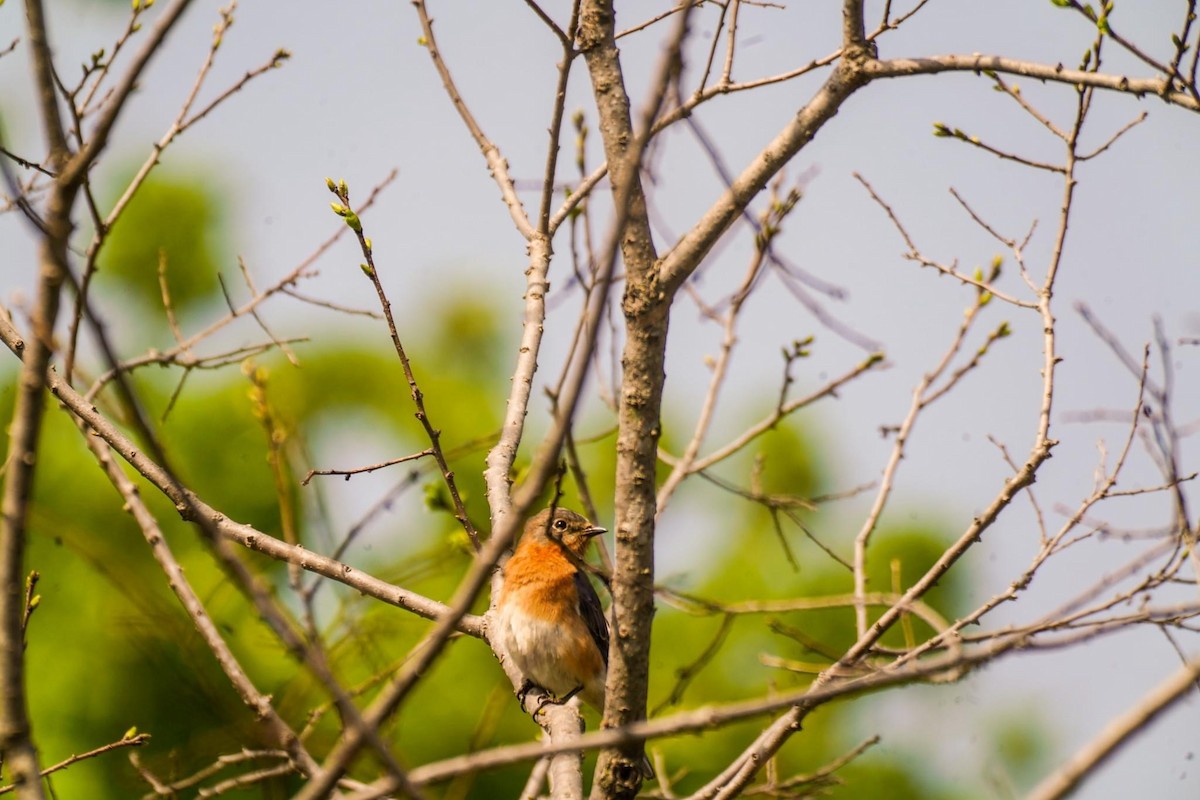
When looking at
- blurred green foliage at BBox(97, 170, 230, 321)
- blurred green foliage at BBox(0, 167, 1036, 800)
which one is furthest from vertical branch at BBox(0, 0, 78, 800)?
blurred green foliage at BBox(97, 170, 230, 321)

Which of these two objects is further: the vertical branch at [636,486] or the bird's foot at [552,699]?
the bird's foot at [552,699]

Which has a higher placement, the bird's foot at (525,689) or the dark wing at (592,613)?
the dark wing at (592,613)

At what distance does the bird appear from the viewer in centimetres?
545

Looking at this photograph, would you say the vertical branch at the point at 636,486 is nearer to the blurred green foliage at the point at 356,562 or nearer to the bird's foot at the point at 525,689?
the bird's foot at the point at 525,689

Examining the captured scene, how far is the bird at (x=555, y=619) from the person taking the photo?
545cm

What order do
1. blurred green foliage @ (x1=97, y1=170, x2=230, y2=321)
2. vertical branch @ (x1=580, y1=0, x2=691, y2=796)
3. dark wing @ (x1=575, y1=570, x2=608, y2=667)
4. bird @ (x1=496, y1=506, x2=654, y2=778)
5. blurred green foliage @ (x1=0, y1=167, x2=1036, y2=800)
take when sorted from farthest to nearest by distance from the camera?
blurred green foliage @ (x1=97, y1=170, x2=230, y2=321)
blurred green foliage @ (x1=0, y1=167, x2=1036, y2=800)
dark wing @ (x1=575, y1=570, x2=608, y2=667)
bird @ (x1=496, y1=506, x2=654, y2=778)
vertical branch @ (x1=580, y1=0, x2=691, y2=796)

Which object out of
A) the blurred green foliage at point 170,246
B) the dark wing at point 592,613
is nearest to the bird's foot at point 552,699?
the dark wing at point 592,613

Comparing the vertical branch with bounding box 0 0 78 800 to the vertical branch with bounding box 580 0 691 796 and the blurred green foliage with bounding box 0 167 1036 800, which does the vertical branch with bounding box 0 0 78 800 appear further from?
the blurred green foliage with bounding box 0 167 1036 800

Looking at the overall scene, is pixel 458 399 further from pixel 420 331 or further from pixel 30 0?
pixel 30 0

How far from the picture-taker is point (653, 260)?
3209 millimetres

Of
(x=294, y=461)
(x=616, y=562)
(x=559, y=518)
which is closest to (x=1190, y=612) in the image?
(x=616, y=562)

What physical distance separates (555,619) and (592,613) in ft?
1.77

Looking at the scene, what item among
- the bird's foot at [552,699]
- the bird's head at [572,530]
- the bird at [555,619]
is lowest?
the bird's foot at [552,699]

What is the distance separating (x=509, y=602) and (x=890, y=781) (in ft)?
24.7
